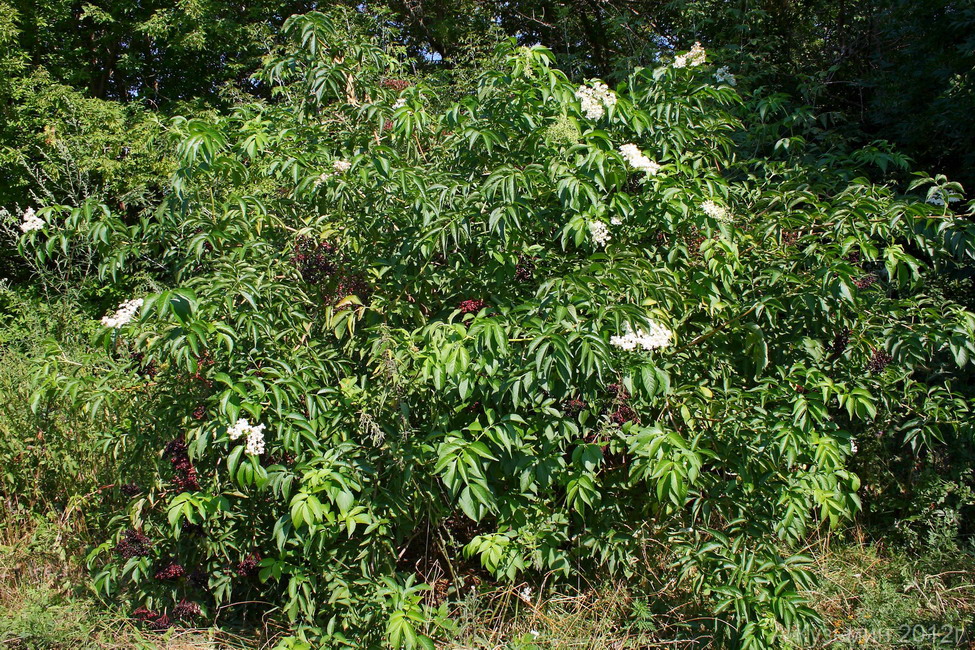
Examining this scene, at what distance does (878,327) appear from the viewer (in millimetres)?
2645

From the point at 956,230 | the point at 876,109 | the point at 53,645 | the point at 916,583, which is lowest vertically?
the point at 53,645

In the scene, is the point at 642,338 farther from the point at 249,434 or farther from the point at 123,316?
the point at 123,316

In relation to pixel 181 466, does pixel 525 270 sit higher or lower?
higher

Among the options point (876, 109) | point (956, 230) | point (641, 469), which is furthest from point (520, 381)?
point (876, 109)

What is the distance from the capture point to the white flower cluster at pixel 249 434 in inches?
83.5

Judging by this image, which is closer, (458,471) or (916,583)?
(458,471)

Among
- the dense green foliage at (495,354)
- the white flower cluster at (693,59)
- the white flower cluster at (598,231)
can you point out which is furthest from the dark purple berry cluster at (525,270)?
the white flower cluster at (693,59)

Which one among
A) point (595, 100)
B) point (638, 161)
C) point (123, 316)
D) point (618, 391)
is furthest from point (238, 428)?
point (595, 100)

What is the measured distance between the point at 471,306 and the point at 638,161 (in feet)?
2.66

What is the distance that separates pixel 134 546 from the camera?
2.80 m

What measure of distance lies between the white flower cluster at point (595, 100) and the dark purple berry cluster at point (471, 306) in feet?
2.87

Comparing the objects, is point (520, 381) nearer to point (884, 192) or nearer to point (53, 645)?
point (884, 192)

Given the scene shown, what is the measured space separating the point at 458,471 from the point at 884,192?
77.1 inches

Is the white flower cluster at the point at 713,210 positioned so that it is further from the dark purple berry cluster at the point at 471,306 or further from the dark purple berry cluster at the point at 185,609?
the dark purple berry cluster at the point at 185,609
